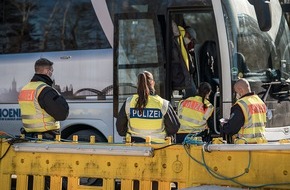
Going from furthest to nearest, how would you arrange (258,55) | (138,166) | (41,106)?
1. (258,55)
2. (41,106)
3. (138,166)

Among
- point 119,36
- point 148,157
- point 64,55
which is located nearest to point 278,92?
point 119,36

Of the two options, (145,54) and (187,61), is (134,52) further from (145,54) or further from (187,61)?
(187,61)

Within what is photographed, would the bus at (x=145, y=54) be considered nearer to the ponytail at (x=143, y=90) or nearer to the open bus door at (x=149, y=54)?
the open bus door at (x=149, y=54)

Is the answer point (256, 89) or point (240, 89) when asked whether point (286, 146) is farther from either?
point (256, 89)

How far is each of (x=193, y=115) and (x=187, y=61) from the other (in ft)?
3.43

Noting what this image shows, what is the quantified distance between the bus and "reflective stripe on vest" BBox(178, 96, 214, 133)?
28 cm

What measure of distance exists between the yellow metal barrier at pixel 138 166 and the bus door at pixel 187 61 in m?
2.91

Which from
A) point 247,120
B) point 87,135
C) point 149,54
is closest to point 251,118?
point 247,120

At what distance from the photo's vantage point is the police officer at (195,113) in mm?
9070

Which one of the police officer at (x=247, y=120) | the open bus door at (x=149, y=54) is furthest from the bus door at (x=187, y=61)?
the police officer at (x=247, y=120)

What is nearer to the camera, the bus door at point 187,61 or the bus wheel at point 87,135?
the bus door at point 187,61

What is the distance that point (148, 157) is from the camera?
634 centimetres

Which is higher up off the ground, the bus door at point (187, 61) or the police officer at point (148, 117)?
the bus door at point (187, 61)

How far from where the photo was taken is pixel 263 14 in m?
8.94
